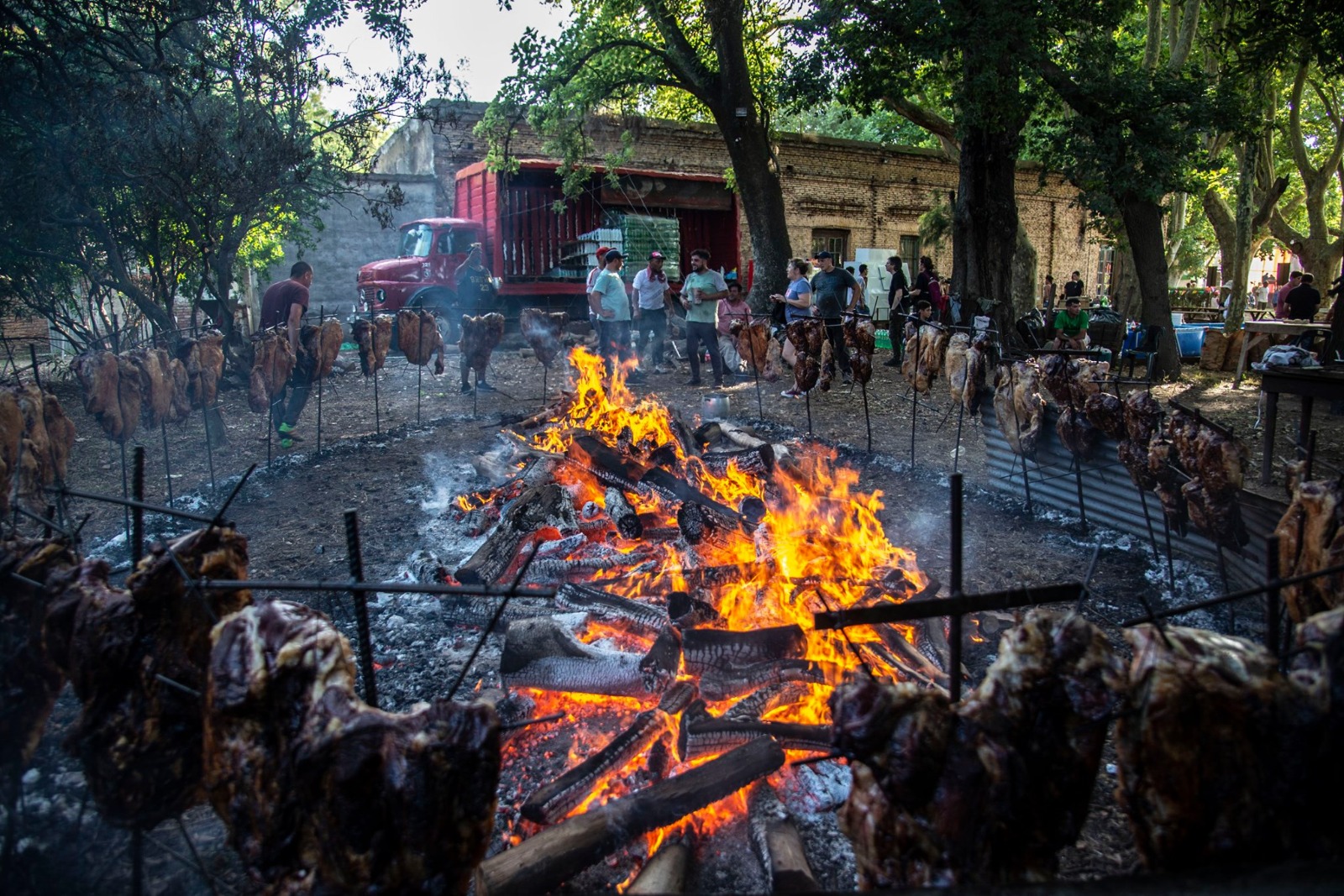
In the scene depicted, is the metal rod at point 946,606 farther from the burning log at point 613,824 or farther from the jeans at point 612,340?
the jeans at point 612,340

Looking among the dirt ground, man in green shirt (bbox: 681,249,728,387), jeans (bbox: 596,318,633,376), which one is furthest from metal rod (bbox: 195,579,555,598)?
man in green shirt (bbox: 681,249,728,387)

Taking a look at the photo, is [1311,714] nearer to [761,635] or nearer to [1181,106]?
[761,635]

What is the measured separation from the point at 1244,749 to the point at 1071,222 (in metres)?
36.5

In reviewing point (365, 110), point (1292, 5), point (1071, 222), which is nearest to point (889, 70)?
point (1292, 5)

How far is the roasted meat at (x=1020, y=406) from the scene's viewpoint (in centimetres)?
670

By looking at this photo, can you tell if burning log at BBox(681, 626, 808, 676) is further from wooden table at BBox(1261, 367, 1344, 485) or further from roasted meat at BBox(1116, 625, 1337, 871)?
wooden table at BBox(1261, 367, 1344, 485)

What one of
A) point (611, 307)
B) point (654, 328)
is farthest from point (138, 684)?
point (654, 328)

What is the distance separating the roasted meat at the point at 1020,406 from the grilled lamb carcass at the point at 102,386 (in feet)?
25.2

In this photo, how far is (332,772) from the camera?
81.1 inches

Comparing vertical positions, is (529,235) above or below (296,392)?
above

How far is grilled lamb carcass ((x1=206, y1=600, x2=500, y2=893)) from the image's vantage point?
2.05m

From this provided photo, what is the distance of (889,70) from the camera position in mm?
12273

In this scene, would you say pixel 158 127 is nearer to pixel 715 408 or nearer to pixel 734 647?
pixel 715 408

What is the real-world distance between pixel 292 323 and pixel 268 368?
0.82 meters
